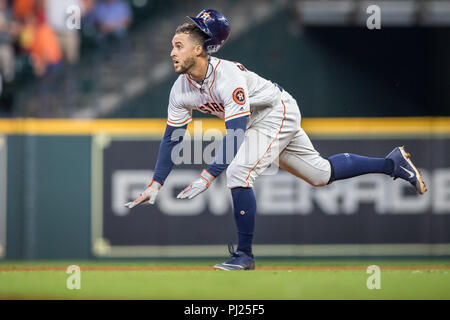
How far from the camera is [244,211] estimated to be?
11.6 ft

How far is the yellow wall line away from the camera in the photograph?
6020 mm

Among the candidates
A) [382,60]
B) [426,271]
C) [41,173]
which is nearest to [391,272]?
[426,271]

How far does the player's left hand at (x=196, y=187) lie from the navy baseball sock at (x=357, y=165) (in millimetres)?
883

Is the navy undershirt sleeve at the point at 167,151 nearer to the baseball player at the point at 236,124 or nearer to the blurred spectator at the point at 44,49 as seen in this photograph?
the baseball player at the point at 236,124

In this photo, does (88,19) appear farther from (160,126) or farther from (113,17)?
(160,126)

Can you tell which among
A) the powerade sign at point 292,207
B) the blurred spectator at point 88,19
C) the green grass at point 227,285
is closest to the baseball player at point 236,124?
the green grass at point 227,285

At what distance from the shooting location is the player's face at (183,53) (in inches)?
137

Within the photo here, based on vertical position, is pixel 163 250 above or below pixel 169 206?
below

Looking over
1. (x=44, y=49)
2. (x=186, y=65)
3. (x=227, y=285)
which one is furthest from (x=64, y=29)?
(x=227, y=285)

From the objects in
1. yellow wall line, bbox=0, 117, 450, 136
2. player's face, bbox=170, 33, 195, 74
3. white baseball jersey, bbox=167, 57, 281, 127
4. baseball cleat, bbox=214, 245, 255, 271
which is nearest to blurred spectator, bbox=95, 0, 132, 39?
yellow wall line, bbox=0, 117, 450, 136

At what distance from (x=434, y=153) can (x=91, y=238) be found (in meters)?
3.20

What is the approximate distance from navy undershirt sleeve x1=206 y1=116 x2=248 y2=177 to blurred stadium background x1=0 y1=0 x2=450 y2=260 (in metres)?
2.45

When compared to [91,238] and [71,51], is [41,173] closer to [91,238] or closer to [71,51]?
[91,238]

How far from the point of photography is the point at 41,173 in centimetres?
601
